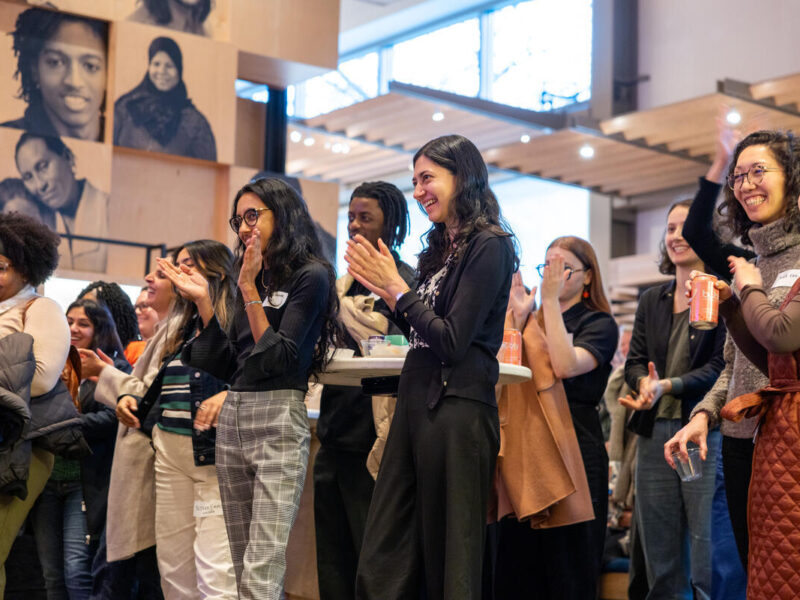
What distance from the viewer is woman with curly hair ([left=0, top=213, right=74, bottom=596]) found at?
3674 millimetres

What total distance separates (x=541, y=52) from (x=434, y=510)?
12.3 m

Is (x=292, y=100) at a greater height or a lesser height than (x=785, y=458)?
greater

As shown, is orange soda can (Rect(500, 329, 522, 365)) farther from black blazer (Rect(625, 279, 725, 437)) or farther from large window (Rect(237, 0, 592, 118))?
large window (Rect(237, 0, 592, 118))

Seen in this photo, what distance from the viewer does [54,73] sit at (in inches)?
333

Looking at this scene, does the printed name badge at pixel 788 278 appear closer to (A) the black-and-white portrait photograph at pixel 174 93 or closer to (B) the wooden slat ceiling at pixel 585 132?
(B) the wooden slat ceiling at pixel 585 132

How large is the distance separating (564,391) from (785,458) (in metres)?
1.11

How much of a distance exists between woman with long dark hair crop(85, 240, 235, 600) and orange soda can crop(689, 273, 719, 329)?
1498mm

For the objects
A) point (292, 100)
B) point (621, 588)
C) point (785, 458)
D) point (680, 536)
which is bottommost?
point (621, 588)

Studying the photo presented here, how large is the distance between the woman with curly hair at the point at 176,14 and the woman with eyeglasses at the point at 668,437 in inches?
244

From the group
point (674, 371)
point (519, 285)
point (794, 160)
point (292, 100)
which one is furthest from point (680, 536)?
point (292, 100)

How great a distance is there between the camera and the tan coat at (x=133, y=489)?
3.80 meters

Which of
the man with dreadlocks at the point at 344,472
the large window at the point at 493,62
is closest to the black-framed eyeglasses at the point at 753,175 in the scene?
the man with dreadlocks at the point at 344,472

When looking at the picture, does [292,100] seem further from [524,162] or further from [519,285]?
[519,285]

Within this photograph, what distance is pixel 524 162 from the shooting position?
11.6m
